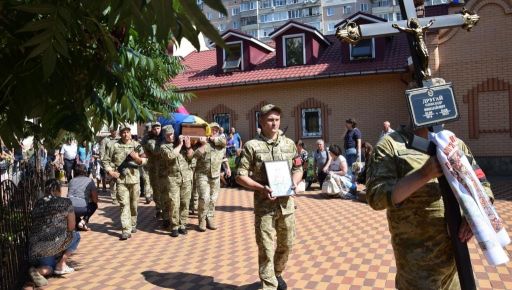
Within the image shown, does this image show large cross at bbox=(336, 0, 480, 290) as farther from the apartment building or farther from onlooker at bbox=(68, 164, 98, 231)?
the apartment building

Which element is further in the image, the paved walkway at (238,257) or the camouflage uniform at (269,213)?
the paved walkway at (238,257)

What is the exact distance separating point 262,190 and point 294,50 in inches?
625

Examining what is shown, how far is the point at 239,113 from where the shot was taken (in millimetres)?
20172

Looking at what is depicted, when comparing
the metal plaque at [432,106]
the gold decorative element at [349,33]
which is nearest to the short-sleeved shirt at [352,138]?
the gold decorative element at [349,33]

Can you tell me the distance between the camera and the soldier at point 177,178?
25.8ft

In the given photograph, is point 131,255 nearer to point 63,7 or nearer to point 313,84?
point 63,7

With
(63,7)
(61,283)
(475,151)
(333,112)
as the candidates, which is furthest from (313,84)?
(63,7)

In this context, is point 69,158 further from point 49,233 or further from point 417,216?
point 417,216

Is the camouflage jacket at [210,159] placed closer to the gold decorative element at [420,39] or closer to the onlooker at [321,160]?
the onlooker at [321,160]

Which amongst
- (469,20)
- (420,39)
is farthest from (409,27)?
(469,20)

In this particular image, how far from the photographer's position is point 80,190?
8.06 m

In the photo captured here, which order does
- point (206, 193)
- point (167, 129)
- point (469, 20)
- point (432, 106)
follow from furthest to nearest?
point (206, 193), point (167, 129), point (469, 20), point (432, 106)

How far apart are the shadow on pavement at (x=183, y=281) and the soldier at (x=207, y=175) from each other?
2394 millimetres

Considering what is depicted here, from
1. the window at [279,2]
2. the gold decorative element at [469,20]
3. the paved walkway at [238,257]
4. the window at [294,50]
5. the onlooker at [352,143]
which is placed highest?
the window at [279,2]
